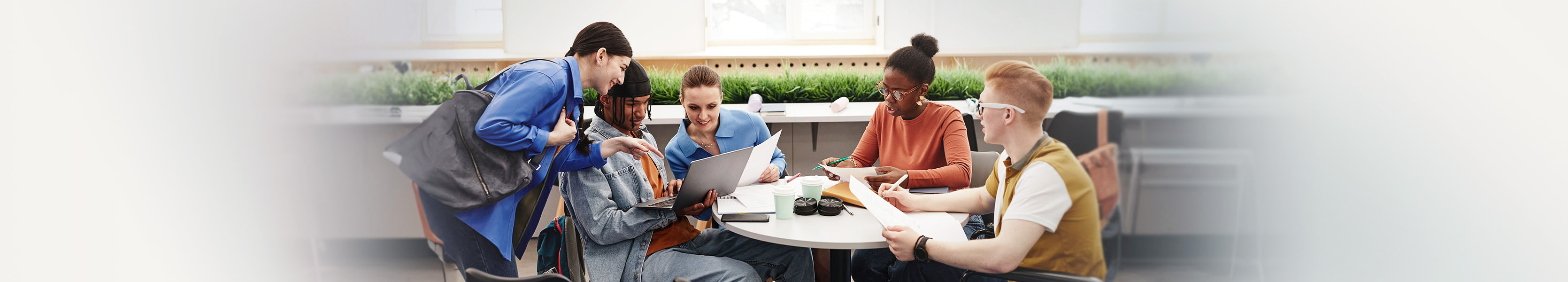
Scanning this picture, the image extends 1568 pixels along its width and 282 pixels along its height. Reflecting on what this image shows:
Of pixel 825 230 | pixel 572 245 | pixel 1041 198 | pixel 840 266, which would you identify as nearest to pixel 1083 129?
pixel 1041 198

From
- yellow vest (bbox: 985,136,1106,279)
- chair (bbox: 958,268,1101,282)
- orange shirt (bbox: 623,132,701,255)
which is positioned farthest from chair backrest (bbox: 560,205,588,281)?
yellow vest (bbox: 985,136,1106,279)

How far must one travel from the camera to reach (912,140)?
250 centimetres

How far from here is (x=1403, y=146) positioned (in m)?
0.35

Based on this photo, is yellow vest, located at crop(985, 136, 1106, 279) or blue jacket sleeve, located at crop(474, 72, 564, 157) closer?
yellow vest, located at crop(985, 136, 1106, 279)

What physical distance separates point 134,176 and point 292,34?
9 centimetres

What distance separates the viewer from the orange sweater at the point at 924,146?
7.48 feet

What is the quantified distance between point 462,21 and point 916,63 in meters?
1.90

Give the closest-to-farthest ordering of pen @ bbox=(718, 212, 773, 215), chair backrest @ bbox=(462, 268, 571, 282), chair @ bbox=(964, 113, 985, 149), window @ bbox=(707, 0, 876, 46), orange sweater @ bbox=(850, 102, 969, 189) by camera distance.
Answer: chair backrest @ bbox=(462, 268, 571, 282), pen @ bbox=(718, 212, 773, 215), orange sweater @ bbox=(850, 102, 969, 189), chair @ bbox=(964, 113, 985, 149), window @ bbox=(707, 0, 876, 46)

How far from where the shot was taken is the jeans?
0.51 meters

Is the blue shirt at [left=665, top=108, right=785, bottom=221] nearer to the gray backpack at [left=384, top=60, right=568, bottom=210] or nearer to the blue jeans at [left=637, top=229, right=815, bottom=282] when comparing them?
the blue jeans at [left=637, top=229, right=815, bottom=282]

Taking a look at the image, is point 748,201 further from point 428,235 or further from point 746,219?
point 428,235

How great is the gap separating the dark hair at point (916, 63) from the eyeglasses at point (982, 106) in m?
1.28

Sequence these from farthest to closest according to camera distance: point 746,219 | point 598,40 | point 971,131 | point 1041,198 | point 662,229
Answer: point 971,131 → point 662,229 → point 746,219 → point 598,40 → point 1041,198

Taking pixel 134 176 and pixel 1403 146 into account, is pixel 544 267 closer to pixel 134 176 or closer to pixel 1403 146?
pixel 134 176
